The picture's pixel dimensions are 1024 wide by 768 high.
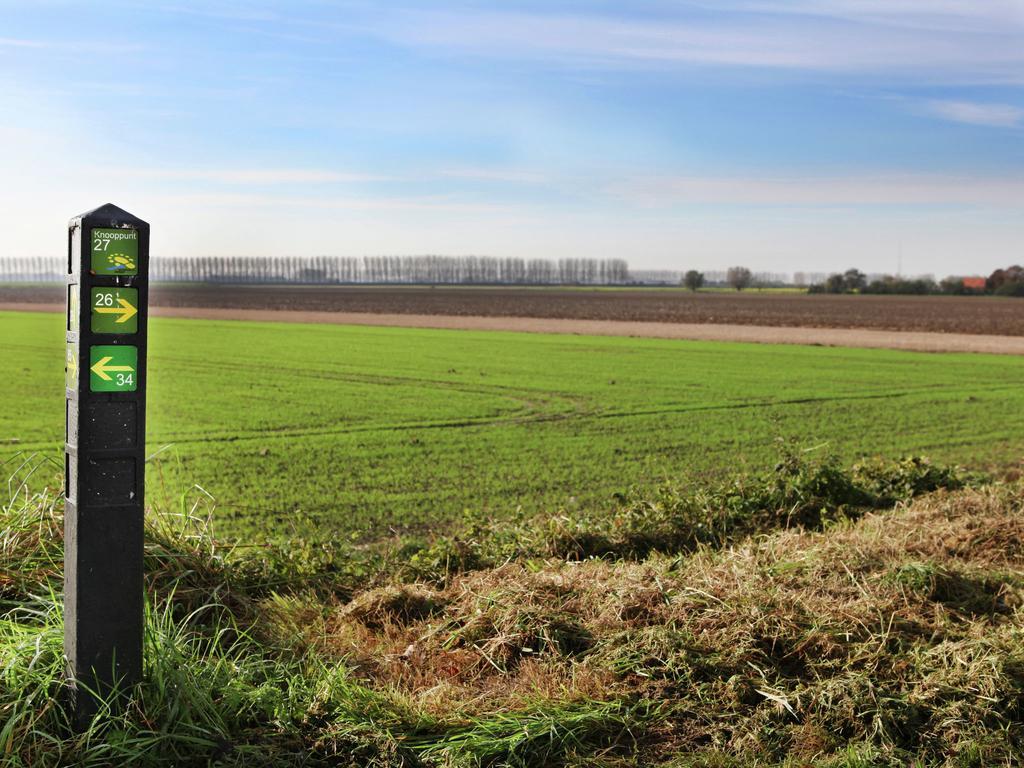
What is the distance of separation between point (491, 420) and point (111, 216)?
1319 centimetres

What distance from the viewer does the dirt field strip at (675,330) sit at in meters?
38.3

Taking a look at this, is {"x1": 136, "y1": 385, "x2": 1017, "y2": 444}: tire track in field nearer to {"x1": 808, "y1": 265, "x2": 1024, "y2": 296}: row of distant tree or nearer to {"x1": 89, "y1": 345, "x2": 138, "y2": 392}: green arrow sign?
{"x1": 89, "y1": 345, "x2": 138, "y2": 392}: green arrow sign

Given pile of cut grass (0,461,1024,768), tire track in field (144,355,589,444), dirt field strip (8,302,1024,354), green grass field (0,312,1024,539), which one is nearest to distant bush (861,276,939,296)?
dirt field strip (8,302,1024,354)

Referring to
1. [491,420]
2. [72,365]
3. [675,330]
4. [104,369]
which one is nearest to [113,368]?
[104,369]

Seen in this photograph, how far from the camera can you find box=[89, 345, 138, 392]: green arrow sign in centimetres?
378

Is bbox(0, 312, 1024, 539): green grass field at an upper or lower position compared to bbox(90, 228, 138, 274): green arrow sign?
lower

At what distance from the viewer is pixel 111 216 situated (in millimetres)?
3781

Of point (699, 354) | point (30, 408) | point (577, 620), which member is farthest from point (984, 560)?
point (699, 354)

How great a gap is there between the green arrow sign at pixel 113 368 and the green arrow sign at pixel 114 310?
2.9 inches

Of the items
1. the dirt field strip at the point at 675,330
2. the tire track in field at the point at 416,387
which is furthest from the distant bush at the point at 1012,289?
the tire track in field at the point at 416,387

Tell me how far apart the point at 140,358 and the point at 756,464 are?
998 centimetres

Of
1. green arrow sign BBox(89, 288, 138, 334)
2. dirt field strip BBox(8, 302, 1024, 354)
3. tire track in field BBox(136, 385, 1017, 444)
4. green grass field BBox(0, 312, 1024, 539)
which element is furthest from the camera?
dirt field strip BBox(8, 302, 1024, 354)

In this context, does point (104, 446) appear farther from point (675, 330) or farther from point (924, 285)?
point (924, 285)

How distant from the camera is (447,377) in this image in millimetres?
23875
